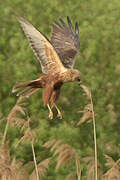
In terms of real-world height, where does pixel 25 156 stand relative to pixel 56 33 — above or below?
below

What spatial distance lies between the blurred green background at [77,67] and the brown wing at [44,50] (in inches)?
229

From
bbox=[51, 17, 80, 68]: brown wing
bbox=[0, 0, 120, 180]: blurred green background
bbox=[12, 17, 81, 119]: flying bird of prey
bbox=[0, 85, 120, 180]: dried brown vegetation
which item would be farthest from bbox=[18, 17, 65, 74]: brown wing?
bbox=[0, 0, 120, 180]: blurred green background

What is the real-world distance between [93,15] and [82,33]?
1654 mm

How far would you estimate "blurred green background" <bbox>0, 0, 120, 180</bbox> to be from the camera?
12.1 meters

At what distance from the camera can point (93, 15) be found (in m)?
14.5

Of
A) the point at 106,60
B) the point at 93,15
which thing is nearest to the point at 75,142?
the point at 106,60

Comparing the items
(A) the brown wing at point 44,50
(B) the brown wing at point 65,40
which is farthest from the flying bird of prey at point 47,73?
(B) the brown wing at point 65,40

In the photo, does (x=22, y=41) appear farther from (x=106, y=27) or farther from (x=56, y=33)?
(x=56, y=33)

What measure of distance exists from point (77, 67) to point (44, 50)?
7.38m

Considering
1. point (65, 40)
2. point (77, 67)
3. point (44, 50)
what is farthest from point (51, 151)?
point (77, 67)

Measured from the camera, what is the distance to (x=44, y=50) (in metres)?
5.76

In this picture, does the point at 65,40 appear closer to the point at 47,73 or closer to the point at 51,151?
the point at 47,73

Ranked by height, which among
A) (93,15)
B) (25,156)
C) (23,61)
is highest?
(93,15)

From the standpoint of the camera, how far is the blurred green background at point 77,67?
39.6 feet
